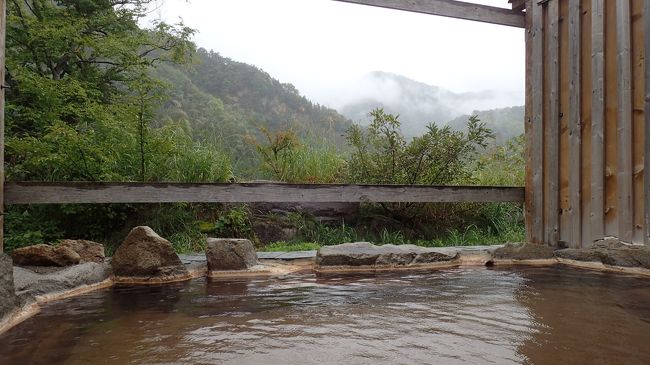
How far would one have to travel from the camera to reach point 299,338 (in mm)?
2225

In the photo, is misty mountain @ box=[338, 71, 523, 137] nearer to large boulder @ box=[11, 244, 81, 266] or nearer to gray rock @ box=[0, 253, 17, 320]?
large boulder @ box=[11, 244, 81, 266]

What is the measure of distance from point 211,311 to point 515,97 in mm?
87547

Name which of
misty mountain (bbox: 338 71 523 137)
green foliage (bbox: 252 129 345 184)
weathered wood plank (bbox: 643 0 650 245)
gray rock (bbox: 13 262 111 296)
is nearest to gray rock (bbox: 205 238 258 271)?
gray rock (bbox: 13 262 111 296)

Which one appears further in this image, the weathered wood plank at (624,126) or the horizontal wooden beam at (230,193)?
the weathered wood plank at (624,126)

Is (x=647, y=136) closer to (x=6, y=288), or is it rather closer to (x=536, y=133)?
(x=536, y=133)

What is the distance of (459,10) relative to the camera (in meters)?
→ 5.30

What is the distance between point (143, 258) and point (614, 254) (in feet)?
13.9

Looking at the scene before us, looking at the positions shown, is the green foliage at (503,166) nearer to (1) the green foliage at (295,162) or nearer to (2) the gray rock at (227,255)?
(1) the green foliage at (295,162)

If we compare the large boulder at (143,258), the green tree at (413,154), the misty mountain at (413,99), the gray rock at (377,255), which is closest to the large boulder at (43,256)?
the large boulder at (143,258)

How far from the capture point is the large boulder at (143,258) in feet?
12.6

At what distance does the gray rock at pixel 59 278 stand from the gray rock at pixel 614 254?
445 centimetres

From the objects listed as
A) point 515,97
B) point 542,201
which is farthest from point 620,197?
point 515,97

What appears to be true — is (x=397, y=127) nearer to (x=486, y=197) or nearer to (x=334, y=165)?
(x=334, y=165)

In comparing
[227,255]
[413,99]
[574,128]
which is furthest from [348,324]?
[413,99]
